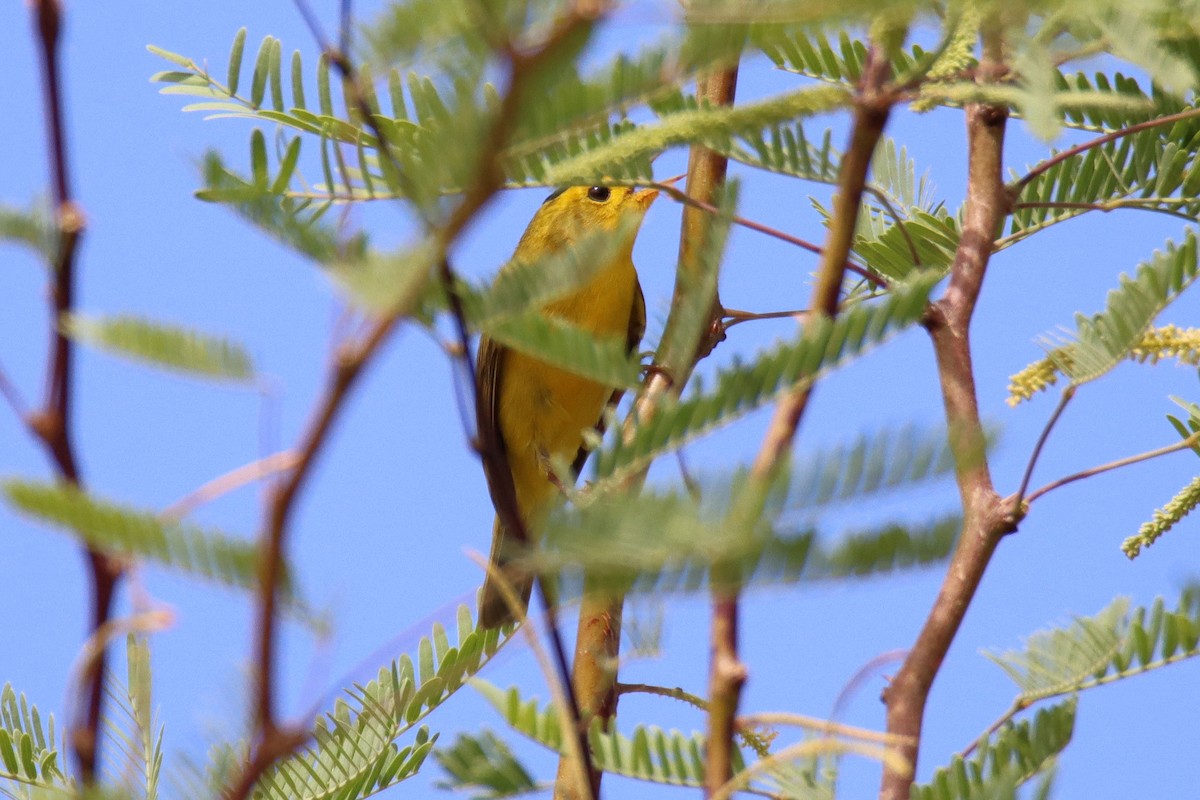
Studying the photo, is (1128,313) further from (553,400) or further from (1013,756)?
(553,400)

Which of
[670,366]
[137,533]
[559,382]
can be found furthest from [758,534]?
[559,382]

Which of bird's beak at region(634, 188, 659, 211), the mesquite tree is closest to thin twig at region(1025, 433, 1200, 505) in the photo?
the mesquite tree

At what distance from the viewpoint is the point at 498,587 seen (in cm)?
121

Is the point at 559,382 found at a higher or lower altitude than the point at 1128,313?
higher

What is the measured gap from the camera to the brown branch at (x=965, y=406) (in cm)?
149

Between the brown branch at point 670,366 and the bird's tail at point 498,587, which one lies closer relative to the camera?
the bird's tail at point 498,587

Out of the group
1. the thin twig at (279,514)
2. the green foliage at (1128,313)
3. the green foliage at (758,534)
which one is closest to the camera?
the thin twig at (279,514)

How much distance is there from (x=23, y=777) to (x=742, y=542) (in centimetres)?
114

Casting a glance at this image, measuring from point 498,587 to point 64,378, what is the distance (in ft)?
1.68

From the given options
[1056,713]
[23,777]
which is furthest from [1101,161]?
[23,777]

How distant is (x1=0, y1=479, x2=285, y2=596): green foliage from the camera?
0.72m

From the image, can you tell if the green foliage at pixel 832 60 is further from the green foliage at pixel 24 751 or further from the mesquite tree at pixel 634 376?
the green foliage at pixel 24 751

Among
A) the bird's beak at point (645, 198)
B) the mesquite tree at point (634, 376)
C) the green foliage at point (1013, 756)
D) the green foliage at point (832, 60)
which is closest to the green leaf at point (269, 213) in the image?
the mesquite tree at point (634, 376)

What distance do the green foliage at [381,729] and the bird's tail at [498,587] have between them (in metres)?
0.11
